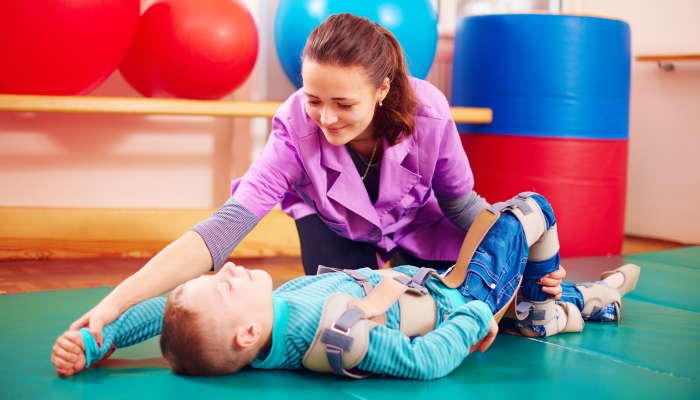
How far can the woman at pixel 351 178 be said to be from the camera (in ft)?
5.07

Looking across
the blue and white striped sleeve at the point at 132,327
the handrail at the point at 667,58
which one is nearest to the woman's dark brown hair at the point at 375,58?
the blue and white striped sleeve at the point at 132,327

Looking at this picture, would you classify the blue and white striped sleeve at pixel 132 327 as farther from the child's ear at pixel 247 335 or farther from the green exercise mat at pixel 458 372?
the child's ear at pixel 247 335

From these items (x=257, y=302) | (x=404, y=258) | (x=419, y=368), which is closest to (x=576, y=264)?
(x=404, y=258)

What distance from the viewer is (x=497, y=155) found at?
128 inches

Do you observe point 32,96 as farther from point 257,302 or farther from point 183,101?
point 257,302

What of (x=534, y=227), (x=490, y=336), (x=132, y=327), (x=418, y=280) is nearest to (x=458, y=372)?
(x=490, y=336)

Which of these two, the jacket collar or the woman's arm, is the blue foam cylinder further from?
Result: the woman's arm

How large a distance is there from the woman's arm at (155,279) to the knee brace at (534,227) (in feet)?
2.24

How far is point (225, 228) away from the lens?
5.19 feet

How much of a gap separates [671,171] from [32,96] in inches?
120

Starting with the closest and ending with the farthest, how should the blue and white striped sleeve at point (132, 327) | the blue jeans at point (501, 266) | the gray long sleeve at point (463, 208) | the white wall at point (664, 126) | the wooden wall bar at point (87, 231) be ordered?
the blue and white striped sleeve at point (132, 327) → the blue jeans at point (501, 266) → the gray long sleeve at point (463, 208) → the wooden wall bar at point (87, 231) → the white wall at point (664, 126)

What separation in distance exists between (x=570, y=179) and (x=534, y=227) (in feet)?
5.04

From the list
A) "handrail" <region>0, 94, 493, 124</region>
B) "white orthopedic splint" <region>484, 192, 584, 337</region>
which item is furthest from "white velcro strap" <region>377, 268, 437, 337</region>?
"handrail" <region>0, 94, 493, 124</region>

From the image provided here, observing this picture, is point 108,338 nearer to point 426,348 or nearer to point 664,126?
point 426,348
